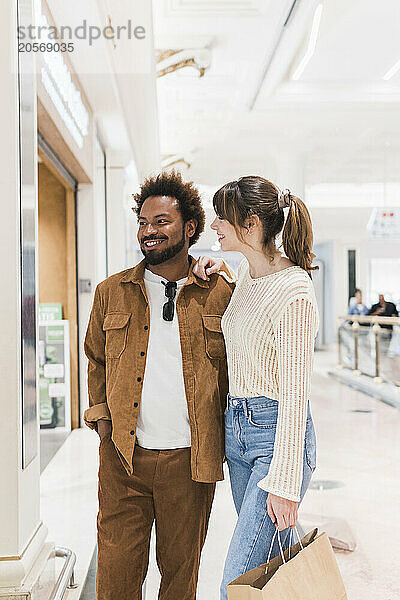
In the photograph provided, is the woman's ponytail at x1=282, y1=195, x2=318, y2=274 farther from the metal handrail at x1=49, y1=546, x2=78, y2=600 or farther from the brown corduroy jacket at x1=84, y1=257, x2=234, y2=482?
the metal handrail at x1=49, y1=546, x2=78, y2=600

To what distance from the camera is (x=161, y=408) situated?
1.91m

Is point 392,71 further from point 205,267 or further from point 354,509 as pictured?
point 205,267

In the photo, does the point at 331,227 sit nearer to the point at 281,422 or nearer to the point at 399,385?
the point at 399,385

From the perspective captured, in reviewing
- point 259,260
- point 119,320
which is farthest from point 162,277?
point 259,260

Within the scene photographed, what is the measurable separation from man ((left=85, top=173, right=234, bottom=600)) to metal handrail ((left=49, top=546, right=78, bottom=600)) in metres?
0.55

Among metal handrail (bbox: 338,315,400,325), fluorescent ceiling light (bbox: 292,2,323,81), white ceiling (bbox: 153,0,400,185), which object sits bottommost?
metal handrail (bbox: 338,315,400,325)

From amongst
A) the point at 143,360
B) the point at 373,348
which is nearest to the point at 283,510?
the point at 143,360

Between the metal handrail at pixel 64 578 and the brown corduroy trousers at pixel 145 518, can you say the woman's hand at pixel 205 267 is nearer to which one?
the brown corduroy trousers at pixel 145 518

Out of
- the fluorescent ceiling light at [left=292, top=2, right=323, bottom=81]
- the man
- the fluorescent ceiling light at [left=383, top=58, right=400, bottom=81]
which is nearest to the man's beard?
the man

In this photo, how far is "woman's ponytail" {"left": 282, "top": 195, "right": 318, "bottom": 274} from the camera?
175cm

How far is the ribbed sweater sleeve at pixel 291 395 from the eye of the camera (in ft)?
5.34

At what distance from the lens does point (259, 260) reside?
183cm

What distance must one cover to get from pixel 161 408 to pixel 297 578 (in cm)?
61

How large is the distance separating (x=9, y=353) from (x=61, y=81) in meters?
2.66
